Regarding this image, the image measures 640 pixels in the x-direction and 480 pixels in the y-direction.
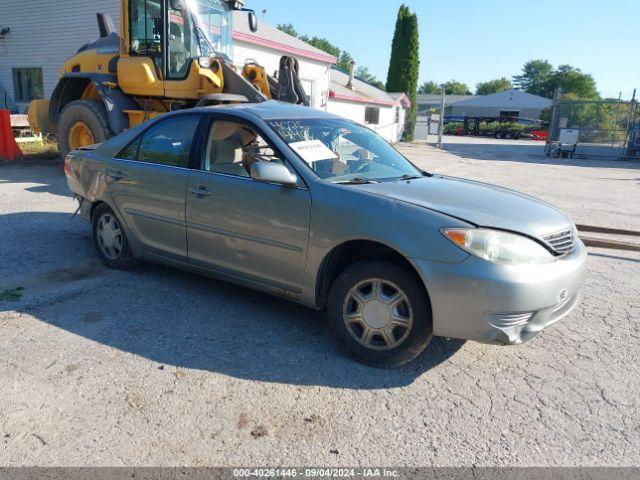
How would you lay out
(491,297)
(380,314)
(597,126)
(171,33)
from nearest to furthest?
1. (491,297)
2. (380,314)
3. (171,33)
4. (597,126)

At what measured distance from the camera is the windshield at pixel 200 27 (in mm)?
9148

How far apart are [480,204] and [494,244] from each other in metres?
0.53

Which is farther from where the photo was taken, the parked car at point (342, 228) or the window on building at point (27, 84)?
the window on building at point (27, 84)

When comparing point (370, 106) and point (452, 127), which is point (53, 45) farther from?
point (452, 127)

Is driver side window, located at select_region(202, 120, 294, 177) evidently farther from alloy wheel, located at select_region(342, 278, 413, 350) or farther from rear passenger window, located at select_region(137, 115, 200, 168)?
alloy wheel, located at select_region(342, 278, 413, 350)

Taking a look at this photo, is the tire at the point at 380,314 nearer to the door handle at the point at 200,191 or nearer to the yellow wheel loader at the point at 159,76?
the door handle at the point at 200,191

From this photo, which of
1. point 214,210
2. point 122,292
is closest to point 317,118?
point 214,210

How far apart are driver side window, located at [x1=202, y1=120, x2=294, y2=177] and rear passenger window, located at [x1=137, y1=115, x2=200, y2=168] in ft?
0.68

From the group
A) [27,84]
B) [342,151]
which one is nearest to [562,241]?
[342,151]

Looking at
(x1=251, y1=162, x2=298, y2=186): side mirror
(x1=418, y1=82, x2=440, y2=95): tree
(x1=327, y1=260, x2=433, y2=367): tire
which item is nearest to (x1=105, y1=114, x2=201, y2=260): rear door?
(x1=251, y1=162, x2=298, y2=186): side mirror

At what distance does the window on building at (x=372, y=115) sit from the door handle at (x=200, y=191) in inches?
1081

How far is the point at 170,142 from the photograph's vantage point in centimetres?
453

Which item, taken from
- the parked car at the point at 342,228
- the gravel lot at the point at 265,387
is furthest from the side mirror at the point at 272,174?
the gravel lot at the point at 265,387

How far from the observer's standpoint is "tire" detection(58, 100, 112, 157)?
9516 millimetres
